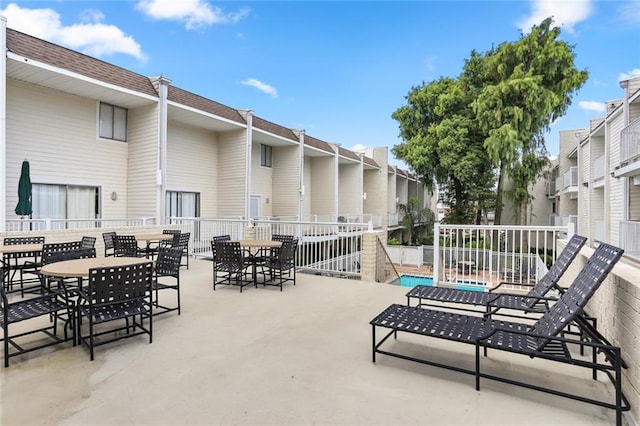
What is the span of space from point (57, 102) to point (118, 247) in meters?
5.58

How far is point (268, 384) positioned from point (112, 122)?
37.4 feet

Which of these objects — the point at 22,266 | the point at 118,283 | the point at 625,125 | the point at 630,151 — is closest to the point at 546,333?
the point at 118,283

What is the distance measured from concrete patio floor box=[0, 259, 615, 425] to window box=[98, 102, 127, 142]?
9.22 meters

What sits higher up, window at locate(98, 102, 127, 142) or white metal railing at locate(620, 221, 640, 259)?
window at locate(98, 102, 127, 142)

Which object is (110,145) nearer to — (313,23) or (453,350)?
(313,23)

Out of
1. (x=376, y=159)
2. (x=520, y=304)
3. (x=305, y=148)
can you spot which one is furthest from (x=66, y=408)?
(x=376, y=159)

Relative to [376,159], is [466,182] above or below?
below

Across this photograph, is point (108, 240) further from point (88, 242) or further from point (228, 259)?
point (228, 259)

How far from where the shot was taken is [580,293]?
8.95ft

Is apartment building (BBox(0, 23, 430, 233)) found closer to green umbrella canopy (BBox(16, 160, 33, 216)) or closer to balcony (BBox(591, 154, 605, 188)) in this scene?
green umbrella canopy (BBox(16, 160, 33, 216))

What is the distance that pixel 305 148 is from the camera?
1777 cm

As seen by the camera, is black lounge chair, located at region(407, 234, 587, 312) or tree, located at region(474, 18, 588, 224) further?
tree, located at region(474, 18, 588, 224)

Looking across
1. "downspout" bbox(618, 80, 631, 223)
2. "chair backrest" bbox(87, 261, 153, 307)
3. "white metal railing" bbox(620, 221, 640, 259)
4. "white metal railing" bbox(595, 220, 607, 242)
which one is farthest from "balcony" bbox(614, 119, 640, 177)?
"chair backrest" bbox(87, 261, 153, 307)

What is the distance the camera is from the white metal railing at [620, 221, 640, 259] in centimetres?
1020
